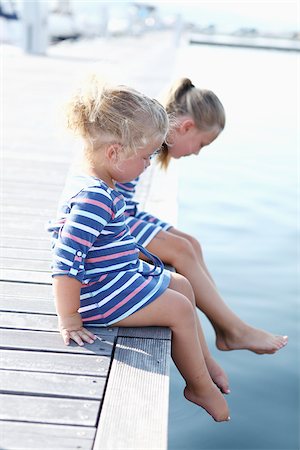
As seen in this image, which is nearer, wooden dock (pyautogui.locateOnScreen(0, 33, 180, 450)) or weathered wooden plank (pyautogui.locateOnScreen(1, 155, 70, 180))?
wooden dock (pyautogui.locateOnScreen(0, 33, 180, 450))

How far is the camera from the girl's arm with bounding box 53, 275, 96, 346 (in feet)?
7.75

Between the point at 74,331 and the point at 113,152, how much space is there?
1.95 feet

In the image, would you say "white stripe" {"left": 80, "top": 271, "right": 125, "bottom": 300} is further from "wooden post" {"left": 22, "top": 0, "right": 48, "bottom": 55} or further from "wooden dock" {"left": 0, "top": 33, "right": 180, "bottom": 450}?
"wooden post" {"left": 22, "top": 0, "right": 48, "bottom": 55}

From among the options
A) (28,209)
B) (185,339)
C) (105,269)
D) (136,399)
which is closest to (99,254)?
(105,269)

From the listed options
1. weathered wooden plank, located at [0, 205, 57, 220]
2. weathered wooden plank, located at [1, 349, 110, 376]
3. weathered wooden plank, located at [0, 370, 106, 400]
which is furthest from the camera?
weathered wooden plank, located at [0, 205, 57, 220]

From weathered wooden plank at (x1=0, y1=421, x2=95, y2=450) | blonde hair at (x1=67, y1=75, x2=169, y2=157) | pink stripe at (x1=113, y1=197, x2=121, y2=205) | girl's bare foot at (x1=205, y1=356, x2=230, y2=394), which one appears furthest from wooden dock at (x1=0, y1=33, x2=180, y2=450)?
girl's bare foot at (x1=205, y1=356, x2=230, y2=394)

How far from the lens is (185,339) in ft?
8.32

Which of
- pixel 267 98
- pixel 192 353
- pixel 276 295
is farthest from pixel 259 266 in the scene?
pixel 267 98

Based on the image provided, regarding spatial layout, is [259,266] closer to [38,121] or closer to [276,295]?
[276,295]

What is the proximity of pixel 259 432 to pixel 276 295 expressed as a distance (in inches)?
66.5

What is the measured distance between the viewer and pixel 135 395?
2.11 meters

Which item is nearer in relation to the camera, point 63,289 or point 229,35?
point 63,289

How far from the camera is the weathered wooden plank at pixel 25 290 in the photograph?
9.20ft

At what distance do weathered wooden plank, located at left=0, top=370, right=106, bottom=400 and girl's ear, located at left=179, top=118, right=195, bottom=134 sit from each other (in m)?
1.50
